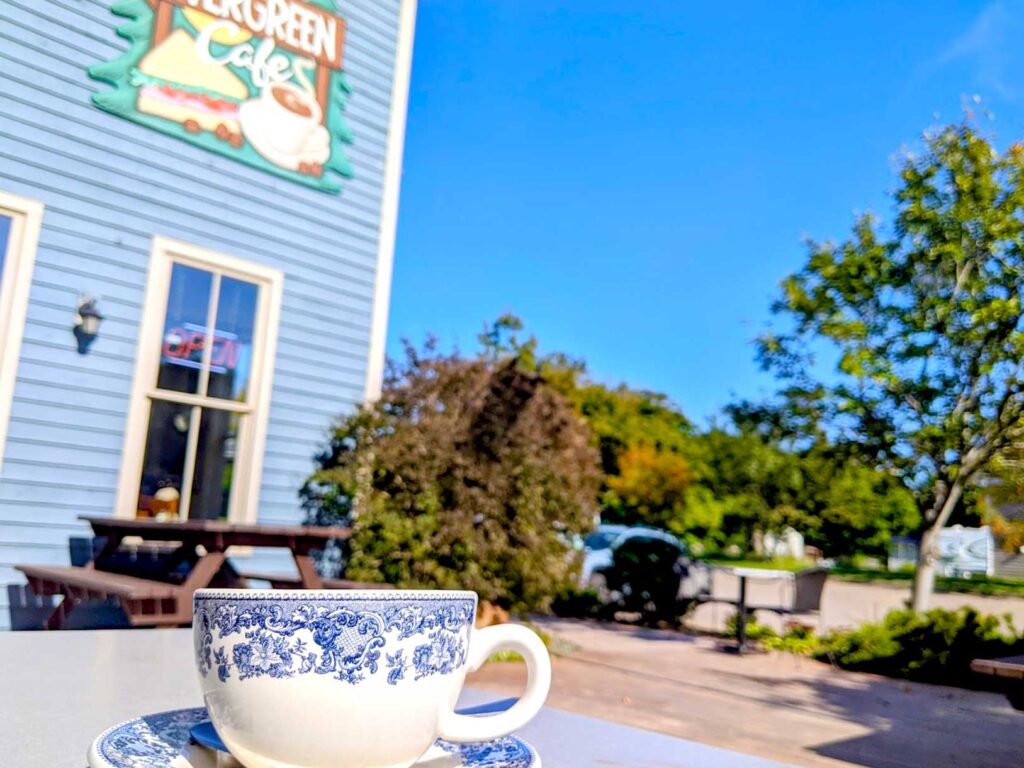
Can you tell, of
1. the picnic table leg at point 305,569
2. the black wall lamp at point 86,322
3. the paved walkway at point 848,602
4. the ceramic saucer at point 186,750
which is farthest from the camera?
the paved walkway at point 848,602

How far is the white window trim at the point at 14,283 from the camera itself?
5016 mm

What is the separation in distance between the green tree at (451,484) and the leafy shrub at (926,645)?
3.21 metres

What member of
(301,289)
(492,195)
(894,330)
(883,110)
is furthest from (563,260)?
(301,289)

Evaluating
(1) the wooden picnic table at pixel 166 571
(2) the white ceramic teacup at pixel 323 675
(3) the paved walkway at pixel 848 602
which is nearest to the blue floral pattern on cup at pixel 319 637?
(2) the white ceramic teacup at pixel 323 675

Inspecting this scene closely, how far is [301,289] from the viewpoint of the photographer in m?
6.39

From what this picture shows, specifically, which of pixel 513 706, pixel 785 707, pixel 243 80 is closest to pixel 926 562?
pixel 785 707

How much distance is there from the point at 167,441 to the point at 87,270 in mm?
1247

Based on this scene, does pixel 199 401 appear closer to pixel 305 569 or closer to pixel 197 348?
pixel 197 348

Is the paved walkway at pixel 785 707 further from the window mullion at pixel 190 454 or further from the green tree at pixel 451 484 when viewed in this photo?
the window mullion at pixel 190 454

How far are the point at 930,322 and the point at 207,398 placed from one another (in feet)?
22.3

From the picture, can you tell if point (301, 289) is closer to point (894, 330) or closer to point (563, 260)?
point (894, 330)

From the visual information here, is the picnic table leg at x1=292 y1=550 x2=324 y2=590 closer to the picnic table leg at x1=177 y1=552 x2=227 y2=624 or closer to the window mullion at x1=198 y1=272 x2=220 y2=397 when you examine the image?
the picnic table leg at x1=177 y1=552 x2=227 y2=624

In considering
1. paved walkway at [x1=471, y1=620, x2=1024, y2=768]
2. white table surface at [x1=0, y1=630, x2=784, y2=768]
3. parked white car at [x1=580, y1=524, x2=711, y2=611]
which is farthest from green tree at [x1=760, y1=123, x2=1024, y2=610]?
white table surface at [x1=0, y1=630, x2=784, y2=768]

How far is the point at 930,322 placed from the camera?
8227mm
